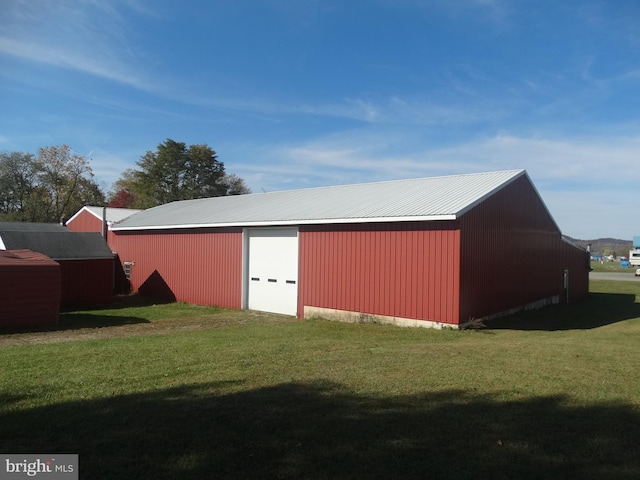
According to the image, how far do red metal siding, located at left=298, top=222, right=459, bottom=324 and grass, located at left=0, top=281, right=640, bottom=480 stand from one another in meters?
3.24

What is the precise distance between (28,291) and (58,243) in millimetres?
7070

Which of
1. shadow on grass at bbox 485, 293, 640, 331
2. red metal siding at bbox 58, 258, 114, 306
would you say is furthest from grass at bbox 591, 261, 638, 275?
Answer: red metal siding at bbox 58, 258, 114, 306

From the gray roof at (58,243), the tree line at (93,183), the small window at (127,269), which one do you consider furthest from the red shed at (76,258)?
the tree line at (93,183)

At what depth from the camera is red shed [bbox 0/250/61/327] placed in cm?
1305

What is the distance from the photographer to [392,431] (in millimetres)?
4703

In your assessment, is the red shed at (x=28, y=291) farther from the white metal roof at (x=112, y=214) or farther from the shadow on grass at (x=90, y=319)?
the white metal roof at (x=112, y=214)

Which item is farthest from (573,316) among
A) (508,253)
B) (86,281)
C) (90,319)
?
(86,281)

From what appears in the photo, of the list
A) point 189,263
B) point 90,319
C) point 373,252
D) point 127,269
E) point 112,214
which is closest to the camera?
point 373,252

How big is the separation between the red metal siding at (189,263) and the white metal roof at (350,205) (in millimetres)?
525

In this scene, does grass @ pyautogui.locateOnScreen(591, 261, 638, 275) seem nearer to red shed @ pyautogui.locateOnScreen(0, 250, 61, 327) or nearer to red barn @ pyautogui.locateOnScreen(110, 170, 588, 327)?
red barn @ pyautogui.locateOnScreen(110, 170, 588, 327)

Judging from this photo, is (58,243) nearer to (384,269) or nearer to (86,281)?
(86,281)

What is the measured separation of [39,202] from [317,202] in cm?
3681

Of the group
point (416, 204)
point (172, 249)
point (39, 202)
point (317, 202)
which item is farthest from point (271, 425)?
point (39, 202)

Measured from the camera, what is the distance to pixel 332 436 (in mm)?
4578
